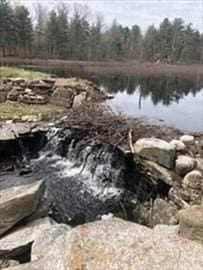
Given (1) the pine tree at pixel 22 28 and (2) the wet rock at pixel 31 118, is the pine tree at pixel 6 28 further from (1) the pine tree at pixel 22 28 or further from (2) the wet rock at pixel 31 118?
(2) the wet rock at pixel 31 118

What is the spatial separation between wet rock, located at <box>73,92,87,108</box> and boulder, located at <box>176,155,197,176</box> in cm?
653

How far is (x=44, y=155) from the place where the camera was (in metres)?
9.48

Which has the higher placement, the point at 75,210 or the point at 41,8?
the point at 41,8

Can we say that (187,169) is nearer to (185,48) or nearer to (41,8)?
(185,48)

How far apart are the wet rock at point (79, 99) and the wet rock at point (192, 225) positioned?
904 cm

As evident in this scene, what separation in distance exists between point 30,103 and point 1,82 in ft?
7.42

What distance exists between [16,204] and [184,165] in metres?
3.06

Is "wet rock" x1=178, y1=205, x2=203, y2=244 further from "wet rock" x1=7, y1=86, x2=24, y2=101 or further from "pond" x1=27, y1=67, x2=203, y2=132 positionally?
"wet rock" x1=7, y1=86, x2=24, y2=101

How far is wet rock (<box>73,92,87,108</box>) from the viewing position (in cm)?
1248

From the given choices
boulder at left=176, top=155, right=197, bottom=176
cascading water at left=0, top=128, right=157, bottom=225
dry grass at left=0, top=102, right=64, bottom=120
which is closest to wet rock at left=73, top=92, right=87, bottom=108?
dry grass at left=0, top=102, right=64, bottom=120

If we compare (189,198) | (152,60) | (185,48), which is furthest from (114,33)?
(189,198)

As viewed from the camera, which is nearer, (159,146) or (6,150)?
(159,146)

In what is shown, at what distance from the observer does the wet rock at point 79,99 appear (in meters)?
12.5

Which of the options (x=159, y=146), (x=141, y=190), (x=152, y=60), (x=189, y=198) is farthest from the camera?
(x=152, y=60)
